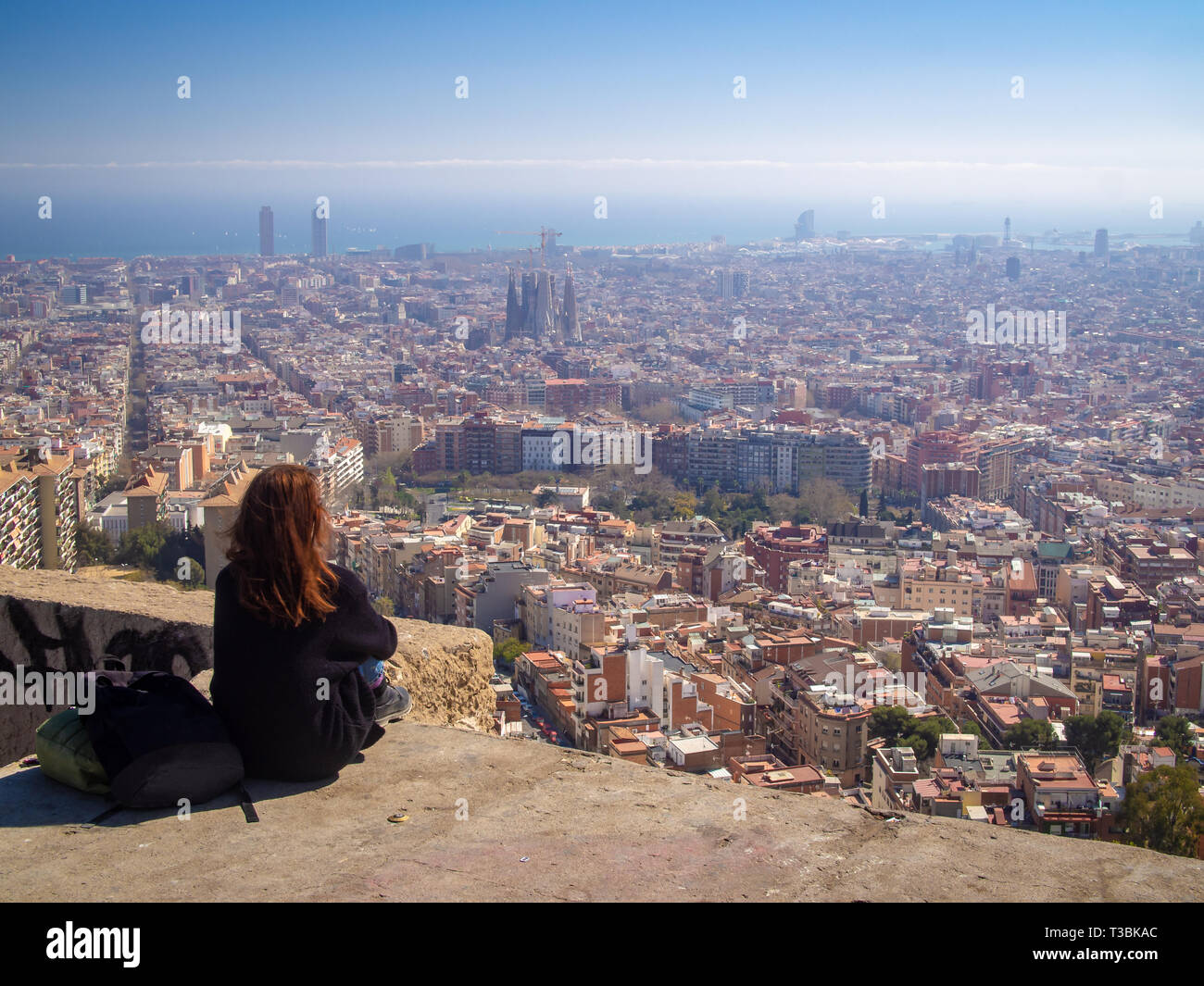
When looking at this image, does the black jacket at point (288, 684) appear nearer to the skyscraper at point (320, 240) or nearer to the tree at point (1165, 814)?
the tree at point (1165, 814)

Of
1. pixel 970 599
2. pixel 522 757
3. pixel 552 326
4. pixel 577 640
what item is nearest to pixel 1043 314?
pixel 552 326

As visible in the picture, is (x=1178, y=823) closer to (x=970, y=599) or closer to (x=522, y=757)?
(x=522, y=757)

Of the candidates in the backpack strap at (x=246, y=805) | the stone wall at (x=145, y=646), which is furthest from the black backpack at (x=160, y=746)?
the stone wall at (x=145, y=646)

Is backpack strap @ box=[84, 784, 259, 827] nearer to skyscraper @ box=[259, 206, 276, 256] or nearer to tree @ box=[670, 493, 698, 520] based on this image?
tree @ box=[670, 493, 698, 520]

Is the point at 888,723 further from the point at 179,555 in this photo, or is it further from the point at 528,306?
the point at 528,306


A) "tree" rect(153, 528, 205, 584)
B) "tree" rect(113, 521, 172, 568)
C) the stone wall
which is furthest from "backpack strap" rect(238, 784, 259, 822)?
"tree" rect(113, 521, 172, 568)
